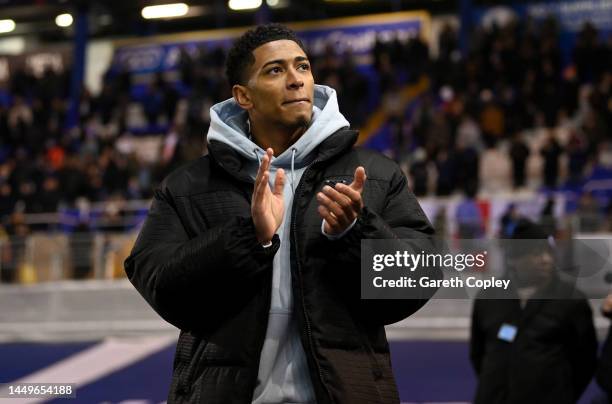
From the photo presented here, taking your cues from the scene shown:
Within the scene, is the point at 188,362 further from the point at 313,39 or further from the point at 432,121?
the point at 313,39

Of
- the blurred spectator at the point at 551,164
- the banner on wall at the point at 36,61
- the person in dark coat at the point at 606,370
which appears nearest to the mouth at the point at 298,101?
the person in dark coat at the point at 606,370

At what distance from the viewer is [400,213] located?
265 centimetres

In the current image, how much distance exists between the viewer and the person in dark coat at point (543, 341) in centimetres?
508

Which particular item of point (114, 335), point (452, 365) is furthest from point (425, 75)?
point (452, 365)

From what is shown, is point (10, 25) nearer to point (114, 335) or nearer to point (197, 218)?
point (114, 335)

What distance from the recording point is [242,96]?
2.86m

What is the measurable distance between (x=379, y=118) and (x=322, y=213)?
17710mm

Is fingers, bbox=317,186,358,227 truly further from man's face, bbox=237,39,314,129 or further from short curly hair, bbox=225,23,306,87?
short curly hair, bbox=225,23,306,87

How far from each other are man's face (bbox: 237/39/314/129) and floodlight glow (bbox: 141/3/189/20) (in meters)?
20.2

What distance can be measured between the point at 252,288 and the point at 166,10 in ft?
71.7

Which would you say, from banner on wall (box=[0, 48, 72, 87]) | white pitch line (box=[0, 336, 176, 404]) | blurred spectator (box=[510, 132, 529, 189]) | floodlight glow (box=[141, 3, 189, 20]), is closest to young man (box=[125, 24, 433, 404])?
white pitch line (box=[0, 336, 176, 404])

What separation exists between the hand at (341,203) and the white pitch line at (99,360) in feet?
18.0

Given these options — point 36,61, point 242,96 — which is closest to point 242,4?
point 36,61

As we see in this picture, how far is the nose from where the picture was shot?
272 cm
